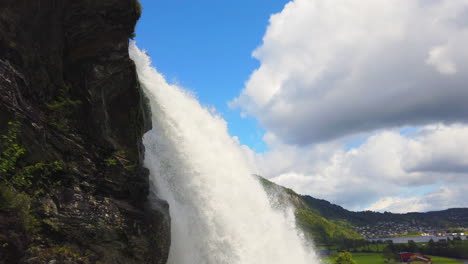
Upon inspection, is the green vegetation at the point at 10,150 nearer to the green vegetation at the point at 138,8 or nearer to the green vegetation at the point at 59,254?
the green vegetation at the point at 59,254

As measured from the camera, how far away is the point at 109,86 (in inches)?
549

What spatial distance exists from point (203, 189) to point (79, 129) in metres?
7.50

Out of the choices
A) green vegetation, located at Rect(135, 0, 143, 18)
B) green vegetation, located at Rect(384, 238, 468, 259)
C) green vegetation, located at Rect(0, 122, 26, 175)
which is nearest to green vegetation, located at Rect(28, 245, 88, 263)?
green vegetation, located at Rect(0, 122, 26, 175)

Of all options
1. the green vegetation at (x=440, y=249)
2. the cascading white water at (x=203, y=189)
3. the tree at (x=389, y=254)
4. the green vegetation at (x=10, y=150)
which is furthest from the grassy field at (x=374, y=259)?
the green vegetation at (x=10, y=150)

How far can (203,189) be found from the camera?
18094 millimetres

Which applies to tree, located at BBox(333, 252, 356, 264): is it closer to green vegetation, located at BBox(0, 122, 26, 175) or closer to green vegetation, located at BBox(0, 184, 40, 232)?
green vegetation, located at BBox(0, 184, 40, 232)

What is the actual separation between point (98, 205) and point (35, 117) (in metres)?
4.00

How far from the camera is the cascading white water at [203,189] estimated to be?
1683 centimetres

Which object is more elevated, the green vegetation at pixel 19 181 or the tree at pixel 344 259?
the green vegetation at pixel 19 181

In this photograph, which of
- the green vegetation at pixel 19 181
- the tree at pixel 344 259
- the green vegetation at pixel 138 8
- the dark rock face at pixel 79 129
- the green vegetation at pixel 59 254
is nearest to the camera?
the green vegetation at pixel 19 181

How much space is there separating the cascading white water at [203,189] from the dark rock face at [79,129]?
9.04 feet

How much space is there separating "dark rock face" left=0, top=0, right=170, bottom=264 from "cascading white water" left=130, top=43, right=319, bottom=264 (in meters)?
2.76

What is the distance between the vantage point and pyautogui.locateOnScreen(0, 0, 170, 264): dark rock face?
1105 centimetres

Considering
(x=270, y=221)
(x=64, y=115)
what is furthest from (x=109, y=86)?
(x=270, y=221)
